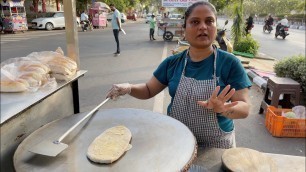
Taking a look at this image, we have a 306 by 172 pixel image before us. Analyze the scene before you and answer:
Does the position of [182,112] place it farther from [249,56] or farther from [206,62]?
[249,56]

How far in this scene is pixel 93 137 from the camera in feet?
5.21

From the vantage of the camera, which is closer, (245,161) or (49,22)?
(245,161)

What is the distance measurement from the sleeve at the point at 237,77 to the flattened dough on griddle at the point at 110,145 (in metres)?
0.79

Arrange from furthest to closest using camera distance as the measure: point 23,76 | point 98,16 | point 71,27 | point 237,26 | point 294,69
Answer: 1. point 98,16
2. point 237,26
3. point 294,69
4. point 71,27
5. point 23,76

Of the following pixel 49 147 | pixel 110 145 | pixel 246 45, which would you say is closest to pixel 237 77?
pixel 110 145

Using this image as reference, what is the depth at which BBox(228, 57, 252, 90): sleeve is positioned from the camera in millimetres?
1850

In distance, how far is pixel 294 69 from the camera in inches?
181

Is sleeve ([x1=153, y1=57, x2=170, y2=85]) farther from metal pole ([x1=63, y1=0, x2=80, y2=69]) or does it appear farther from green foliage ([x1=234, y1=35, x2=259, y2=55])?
green foliage ([x1=234, y1=35, x2=259, y2=55])

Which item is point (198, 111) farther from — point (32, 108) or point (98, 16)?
point (98, 16)

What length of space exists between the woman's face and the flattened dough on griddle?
78cm

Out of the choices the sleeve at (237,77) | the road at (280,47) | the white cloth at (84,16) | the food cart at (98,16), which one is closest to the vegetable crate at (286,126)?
the sleeve at (237,77)

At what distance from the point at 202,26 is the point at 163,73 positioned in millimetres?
523

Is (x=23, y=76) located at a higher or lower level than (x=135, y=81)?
higher

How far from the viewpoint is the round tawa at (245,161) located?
184cm
